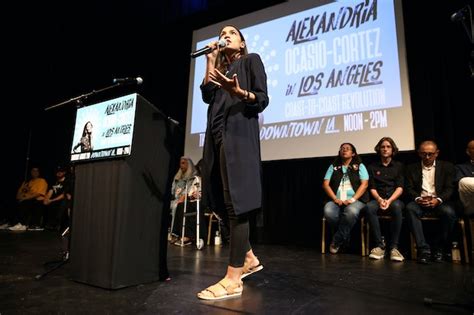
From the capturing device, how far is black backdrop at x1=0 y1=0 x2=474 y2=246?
349cm

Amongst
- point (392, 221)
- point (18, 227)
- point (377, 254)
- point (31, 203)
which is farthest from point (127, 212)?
point (31, 203)

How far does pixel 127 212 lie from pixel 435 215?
275cm

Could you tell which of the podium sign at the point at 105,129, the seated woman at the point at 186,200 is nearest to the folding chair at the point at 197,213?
the seated woman at the point at 186,200

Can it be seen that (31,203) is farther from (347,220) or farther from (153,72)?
(347,220)

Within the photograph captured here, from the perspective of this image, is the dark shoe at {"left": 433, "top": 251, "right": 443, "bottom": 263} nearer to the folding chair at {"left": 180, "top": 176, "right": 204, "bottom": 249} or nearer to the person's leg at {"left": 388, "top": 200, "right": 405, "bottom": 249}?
the person's leg at {"left": 388, "top": 200, "right": 405, "bottom": 249}

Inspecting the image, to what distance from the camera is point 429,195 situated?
3088 millimetres

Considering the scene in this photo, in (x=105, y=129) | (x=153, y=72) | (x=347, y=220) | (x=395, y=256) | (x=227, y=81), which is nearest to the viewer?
(x=227, y=81)

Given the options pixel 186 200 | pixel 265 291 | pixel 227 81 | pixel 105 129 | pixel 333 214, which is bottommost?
pixel 265 291

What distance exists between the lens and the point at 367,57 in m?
3.60

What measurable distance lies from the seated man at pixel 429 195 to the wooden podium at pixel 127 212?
7.41ft

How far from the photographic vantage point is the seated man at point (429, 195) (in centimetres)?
293

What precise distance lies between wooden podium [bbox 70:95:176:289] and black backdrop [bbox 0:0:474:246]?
9.06ft

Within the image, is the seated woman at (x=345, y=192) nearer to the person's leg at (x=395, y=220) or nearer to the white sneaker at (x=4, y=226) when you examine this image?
the person's leg at (x=395, y=220)

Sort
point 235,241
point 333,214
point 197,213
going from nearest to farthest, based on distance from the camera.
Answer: point 235,241
point 333,214
point 197,213
